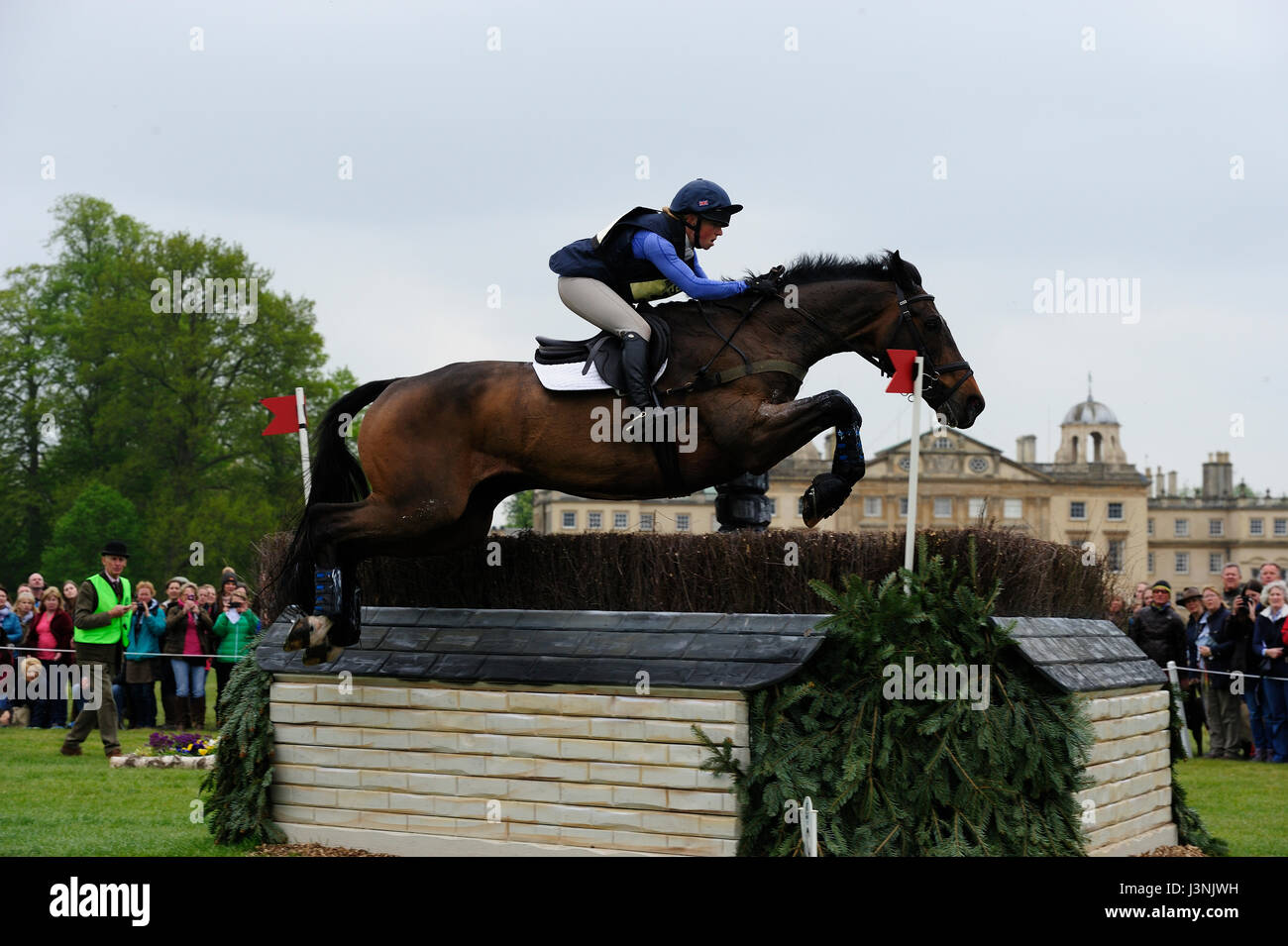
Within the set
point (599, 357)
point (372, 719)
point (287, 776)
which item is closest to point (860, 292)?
point (599, 357)

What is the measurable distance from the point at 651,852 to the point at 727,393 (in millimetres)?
2252

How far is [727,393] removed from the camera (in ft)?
23.4

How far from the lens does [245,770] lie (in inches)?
332

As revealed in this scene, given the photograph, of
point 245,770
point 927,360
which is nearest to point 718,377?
point 927,360

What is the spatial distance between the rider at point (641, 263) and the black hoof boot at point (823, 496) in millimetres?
974

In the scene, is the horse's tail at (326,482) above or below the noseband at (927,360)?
below

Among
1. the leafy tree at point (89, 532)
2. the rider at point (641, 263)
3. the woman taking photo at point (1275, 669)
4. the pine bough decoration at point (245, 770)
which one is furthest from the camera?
the leafy tree at point (89, 532)

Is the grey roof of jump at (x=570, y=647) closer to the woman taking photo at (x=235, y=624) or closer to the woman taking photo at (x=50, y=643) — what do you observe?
the woman taking photo at (x=235, y=624)

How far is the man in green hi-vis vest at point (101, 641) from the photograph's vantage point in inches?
534

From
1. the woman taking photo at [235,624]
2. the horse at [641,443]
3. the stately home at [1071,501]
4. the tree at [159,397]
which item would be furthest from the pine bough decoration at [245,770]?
the stately home at [1071,501]

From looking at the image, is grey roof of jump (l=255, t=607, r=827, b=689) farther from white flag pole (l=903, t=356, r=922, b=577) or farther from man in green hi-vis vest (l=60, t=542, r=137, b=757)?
man in green hi-vis vest (l=60, t=542, r=137, b=757)

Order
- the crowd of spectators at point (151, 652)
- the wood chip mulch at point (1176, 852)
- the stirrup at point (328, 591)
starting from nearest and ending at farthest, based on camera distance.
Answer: the stirrup at point (328, 591) → the wood chip mulch at point (1176, 852) → the crowd of spectators at point (151, 652)

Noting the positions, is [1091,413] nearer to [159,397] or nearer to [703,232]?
[159,397]
